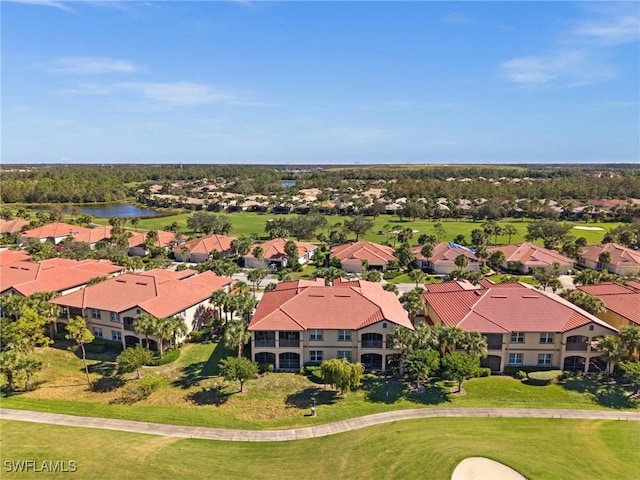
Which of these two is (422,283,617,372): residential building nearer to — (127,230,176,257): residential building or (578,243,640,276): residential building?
(578,243,640,276): residential building

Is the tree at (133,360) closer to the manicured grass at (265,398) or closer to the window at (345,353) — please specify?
the manicured grass at (265,398)

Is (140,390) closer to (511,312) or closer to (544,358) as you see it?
(511,312)

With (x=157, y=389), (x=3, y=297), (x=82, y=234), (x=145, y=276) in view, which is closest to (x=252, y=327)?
(x=157, y=389)

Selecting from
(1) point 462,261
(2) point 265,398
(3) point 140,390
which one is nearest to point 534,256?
(1) point 462,261

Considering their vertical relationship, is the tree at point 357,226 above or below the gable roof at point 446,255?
above

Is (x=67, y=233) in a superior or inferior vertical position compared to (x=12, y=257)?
inferior

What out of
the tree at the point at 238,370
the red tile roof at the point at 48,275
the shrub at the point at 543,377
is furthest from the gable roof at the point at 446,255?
the red tile roof at the point at 48,275
